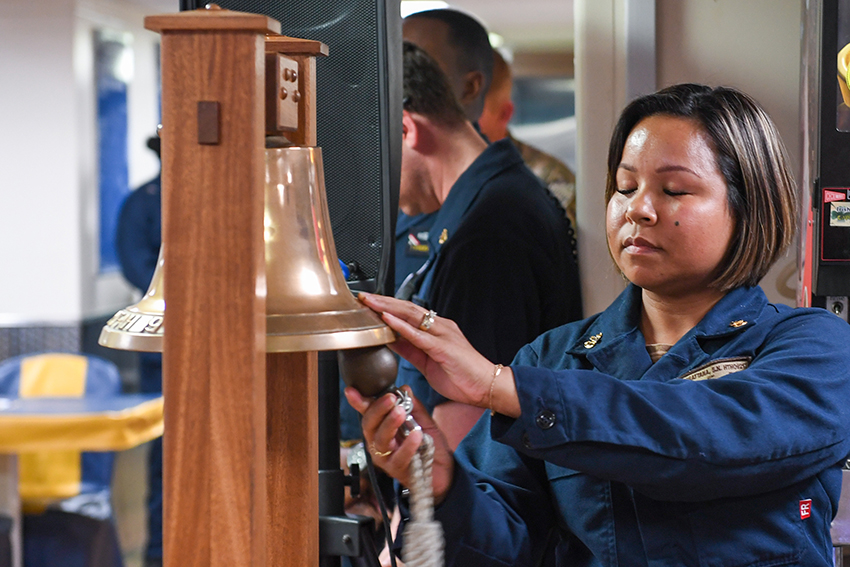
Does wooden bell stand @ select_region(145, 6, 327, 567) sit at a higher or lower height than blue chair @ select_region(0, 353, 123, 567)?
higher

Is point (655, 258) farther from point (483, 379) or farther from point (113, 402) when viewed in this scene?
point (113, 402)

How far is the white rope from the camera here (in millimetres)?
933

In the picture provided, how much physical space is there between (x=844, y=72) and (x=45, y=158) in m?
5.21

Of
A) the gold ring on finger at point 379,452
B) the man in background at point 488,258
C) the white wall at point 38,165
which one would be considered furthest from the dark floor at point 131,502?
the gold ring on finger at point 379,452

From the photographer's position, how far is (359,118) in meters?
1.34

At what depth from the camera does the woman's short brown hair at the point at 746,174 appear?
3.87 feet

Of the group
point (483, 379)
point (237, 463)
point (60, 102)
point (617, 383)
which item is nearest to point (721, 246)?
point (617, 383)

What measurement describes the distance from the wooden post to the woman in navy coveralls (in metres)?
0.17

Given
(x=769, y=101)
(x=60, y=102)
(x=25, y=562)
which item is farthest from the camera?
(x=60, y=102)

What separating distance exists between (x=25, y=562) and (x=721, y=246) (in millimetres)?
2622

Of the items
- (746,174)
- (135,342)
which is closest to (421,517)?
(135,342)

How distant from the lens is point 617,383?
987 millimetres

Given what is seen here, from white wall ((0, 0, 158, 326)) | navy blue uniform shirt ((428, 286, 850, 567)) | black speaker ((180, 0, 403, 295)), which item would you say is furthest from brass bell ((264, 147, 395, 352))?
white wall ((0, 0, 158, 326))

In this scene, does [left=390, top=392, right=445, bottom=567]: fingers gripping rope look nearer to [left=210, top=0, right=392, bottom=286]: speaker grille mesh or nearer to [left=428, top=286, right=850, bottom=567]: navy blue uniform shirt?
[left=428, top=286, right=850, bottom=567]: navy blue uniform shirt
